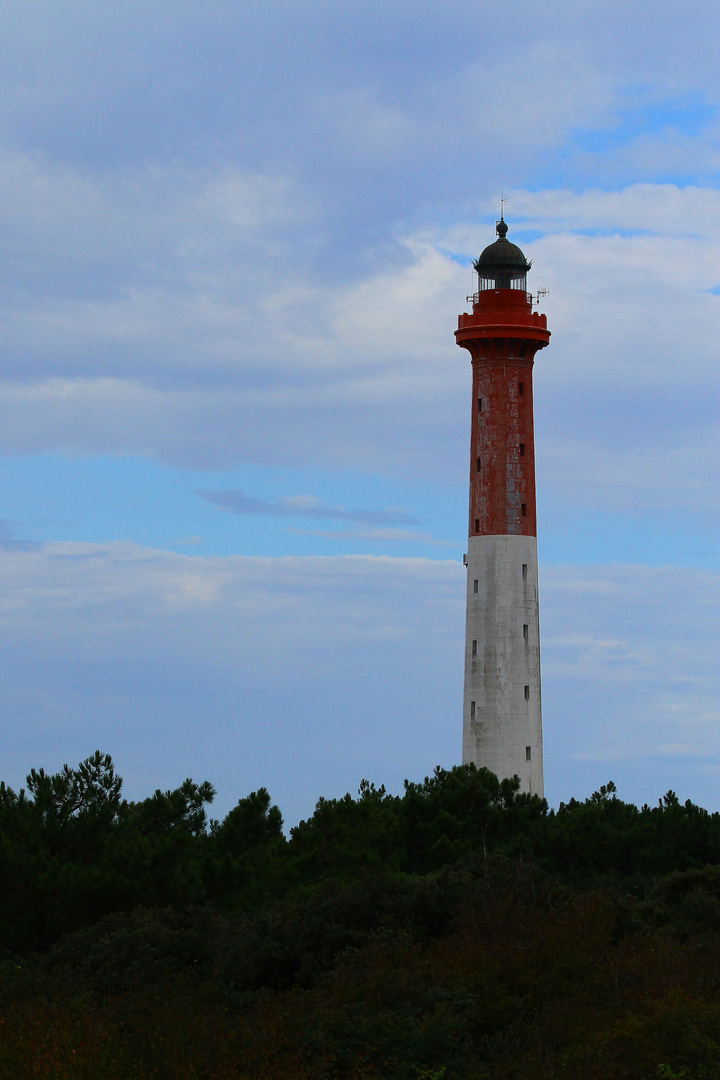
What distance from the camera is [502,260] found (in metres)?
57.2

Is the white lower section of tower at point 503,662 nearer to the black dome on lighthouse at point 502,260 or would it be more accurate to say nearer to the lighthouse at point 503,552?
the lighthouse at point 503,552

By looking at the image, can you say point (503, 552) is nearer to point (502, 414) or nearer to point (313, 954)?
point (502, 414)

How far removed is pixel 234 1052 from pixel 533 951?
5205mm

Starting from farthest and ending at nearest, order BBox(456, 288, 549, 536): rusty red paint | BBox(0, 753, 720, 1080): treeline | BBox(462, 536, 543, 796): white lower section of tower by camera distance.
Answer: BBox(456, 288, 549, 536): rusty red paint → BBox(462, 536, 543, 796): white lower section of tower → BBox(0, 753, 720, 1080): treeline

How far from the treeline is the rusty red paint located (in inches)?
641

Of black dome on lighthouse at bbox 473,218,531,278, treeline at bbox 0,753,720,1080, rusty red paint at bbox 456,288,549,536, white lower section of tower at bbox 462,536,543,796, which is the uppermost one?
black dome on lighthouse at bbox 473,218,531,278

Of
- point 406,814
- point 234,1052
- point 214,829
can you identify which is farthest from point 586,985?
point 406,814

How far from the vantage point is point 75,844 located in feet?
108

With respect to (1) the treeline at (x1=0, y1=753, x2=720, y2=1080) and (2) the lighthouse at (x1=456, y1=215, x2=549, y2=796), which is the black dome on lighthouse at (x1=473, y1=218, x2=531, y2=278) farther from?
(1) the treeline at (x1=0, y1=753, x2=720, y2=1080)

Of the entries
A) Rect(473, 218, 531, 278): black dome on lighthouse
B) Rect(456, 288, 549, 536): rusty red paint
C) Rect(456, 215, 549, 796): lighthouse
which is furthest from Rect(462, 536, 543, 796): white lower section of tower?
Rect(473, 218, 531, 278): black dome on lighthouse

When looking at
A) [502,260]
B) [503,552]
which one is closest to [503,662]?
[503,552]

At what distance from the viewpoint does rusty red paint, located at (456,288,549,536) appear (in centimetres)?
5466

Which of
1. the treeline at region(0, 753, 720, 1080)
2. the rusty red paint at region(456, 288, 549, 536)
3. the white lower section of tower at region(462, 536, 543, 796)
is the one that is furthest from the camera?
the rusty red paint at region(456, 288, 549, 536)

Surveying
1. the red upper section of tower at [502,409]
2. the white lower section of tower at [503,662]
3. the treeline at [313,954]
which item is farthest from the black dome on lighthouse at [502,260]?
the treeline at [313,954]
